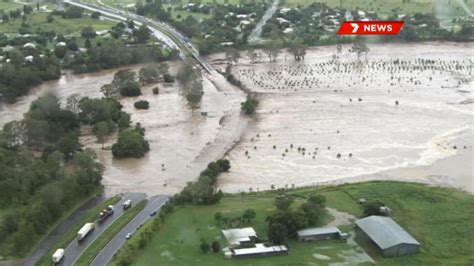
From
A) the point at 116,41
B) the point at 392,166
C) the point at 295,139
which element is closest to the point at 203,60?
the point at 116,41

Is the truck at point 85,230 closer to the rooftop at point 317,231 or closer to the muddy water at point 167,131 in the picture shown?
the muddy water at point 167,131

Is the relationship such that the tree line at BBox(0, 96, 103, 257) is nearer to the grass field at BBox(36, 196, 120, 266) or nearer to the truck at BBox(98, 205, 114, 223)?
the grass field at BBox(36, 196, 120, 266)

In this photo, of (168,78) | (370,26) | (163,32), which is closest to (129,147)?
(168,78)

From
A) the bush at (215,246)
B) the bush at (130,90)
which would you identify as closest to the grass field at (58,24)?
the bush at (130,90)

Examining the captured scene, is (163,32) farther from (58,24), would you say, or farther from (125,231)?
(125,231)

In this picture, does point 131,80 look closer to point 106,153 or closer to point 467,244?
point 106,153

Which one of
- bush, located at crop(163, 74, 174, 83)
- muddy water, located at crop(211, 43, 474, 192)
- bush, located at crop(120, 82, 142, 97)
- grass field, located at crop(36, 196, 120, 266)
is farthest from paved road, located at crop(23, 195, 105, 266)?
bush, located at crop(163, 74, 174, 83)

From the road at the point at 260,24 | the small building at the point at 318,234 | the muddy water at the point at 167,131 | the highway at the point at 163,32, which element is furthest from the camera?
the road at the point at 260,24
